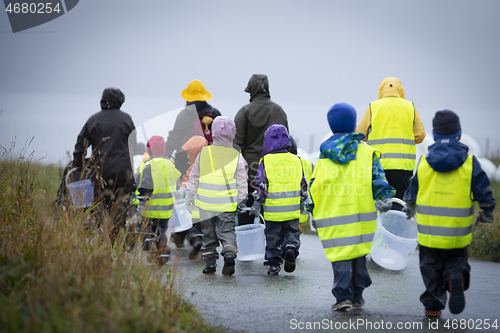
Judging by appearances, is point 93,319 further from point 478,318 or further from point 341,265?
point 478,318

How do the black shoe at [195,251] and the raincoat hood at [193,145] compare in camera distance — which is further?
the raincoat hood at [193,145]

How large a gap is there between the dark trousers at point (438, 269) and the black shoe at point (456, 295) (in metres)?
0.13

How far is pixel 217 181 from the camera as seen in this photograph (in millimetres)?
5816

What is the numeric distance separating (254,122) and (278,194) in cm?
139

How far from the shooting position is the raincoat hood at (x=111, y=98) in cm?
616

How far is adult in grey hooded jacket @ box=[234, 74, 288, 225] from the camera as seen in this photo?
666cm

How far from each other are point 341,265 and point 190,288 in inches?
66.8

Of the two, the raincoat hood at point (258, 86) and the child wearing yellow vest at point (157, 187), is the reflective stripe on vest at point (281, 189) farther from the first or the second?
the child wearing yellow vest at point (157, 187)

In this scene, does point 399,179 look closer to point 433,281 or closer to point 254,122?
point 254,122

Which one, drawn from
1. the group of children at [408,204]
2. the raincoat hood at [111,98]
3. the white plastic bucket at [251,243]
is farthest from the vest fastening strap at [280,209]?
the raincoat hood at [111,98]

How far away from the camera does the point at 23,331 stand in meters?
2.36

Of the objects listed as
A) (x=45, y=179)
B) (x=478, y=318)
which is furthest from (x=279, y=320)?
(x=45, y=179)

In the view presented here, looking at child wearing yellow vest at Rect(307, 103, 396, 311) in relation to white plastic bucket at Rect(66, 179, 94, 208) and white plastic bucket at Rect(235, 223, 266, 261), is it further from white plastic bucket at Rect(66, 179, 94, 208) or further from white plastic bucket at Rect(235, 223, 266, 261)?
white plastic bucket at Rect(66, 179, 94, 208)

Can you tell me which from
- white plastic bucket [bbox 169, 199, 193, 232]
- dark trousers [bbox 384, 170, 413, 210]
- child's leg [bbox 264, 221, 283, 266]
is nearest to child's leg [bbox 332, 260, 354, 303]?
child's leg [bbox 264, 221, 283, 266]
